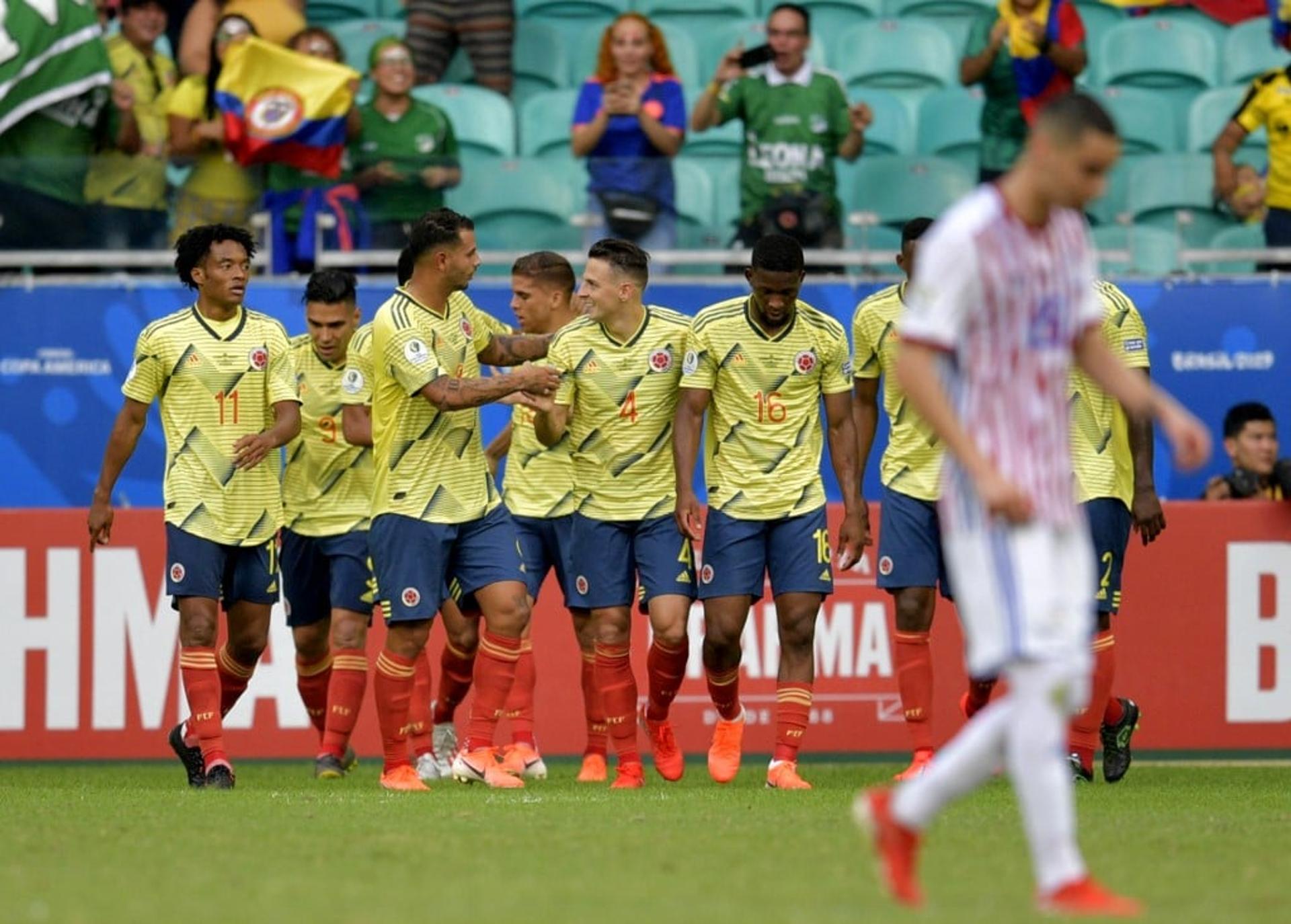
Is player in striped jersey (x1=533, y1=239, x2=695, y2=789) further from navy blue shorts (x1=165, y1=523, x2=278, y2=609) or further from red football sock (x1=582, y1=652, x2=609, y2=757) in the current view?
navy blue shorts (x1=165, y1=523, x2=278, y2=609)

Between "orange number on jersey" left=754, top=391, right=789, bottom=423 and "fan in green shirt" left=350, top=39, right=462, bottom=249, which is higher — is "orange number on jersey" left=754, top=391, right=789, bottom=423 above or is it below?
below

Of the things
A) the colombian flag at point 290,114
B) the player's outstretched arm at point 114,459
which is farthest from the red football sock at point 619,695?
the colombian flag at point 290,114

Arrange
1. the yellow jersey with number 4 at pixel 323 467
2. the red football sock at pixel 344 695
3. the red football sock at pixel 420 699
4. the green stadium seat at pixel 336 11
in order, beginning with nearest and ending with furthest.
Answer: the red football sock at pixel 344 695, the yellow jersey with number 4 at pixel 323 467, the red football sock at pixel 420 699, the green stadium seat at pixel 336 11

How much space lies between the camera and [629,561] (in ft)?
36.9

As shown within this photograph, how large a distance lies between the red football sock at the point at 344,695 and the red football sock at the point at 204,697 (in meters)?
0.81

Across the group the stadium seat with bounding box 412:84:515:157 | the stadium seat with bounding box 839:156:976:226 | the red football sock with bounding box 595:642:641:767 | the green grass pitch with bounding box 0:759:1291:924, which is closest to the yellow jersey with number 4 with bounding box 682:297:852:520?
the red football sock with bounding box 595:642:641:767

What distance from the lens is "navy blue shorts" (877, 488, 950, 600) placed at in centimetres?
1084

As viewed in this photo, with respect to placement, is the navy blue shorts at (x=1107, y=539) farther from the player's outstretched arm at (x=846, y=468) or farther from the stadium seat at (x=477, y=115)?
the stadium seat at (x=477, y=115)

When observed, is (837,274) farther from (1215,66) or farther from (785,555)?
(1215,66)

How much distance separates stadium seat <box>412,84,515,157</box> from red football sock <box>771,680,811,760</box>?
7.03 metres

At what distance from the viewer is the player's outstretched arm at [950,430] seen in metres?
5.80

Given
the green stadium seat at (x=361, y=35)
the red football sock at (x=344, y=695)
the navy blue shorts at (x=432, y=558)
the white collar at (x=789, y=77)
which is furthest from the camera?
the green stadium seat at (x=361, y=35)

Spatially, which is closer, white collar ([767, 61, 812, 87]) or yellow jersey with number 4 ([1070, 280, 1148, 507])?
yellow jersey with number 4 ([1070, 280, 1148, 507])

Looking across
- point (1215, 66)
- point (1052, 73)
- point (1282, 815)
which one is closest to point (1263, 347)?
point (1052, 73)
